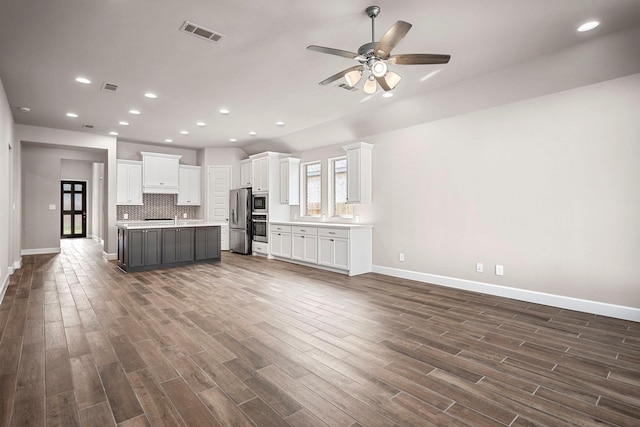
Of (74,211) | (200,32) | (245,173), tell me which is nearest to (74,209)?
(74,211)

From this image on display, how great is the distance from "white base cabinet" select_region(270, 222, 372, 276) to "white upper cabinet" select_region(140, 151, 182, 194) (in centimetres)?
381

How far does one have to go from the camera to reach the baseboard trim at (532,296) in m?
3.58

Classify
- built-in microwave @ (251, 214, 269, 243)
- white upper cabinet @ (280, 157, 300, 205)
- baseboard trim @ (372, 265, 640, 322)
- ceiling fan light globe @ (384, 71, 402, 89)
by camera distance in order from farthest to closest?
built-in microwave @ (251, 214, 269, 243)
white upper cabinet @ (280, 157, 300, 205)
baseboard trim @ (372, 265, 640, 322)
ceiling fan light globe @ (384, 71, 402, 89)

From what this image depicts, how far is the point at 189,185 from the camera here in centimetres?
918

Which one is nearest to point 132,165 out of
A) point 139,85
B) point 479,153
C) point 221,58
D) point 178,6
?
point 139,85

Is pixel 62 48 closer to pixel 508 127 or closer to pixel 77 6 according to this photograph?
pixel 77 6

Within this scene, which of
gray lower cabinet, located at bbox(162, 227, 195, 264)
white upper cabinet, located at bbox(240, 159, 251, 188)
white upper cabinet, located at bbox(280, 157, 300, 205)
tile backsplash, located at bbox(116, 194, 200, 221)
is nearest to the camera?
gray lower cabinet, located at bbox(162, 227, 195, 264)

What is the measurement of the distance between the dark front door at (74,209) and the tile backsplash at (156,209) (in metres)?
6.18

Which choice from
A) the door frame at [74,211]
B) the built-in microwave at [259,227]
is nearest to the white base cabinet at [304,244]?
the built-in microwave at [259,227]

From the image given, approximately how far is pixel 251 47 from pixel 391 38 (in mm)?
1650

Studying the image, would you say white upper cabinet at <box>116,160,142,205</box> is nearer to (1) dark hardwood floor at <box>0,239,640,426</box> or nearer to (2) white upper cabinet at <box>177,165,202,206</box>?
(2) white upper cabinet at <box>177,165,202,206</box>

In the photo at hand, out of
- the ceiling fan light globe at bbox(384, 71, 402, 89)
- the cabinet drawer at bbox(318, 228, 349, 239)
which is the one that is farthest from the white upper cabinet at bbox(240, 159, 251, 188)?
the ceiling fan light globe at bbox(384, 71, 402, 89)

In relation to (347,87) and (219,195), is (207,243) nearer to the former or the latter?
(219,195)

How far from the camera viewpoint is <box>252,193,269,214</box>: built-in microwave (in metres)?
8.12
